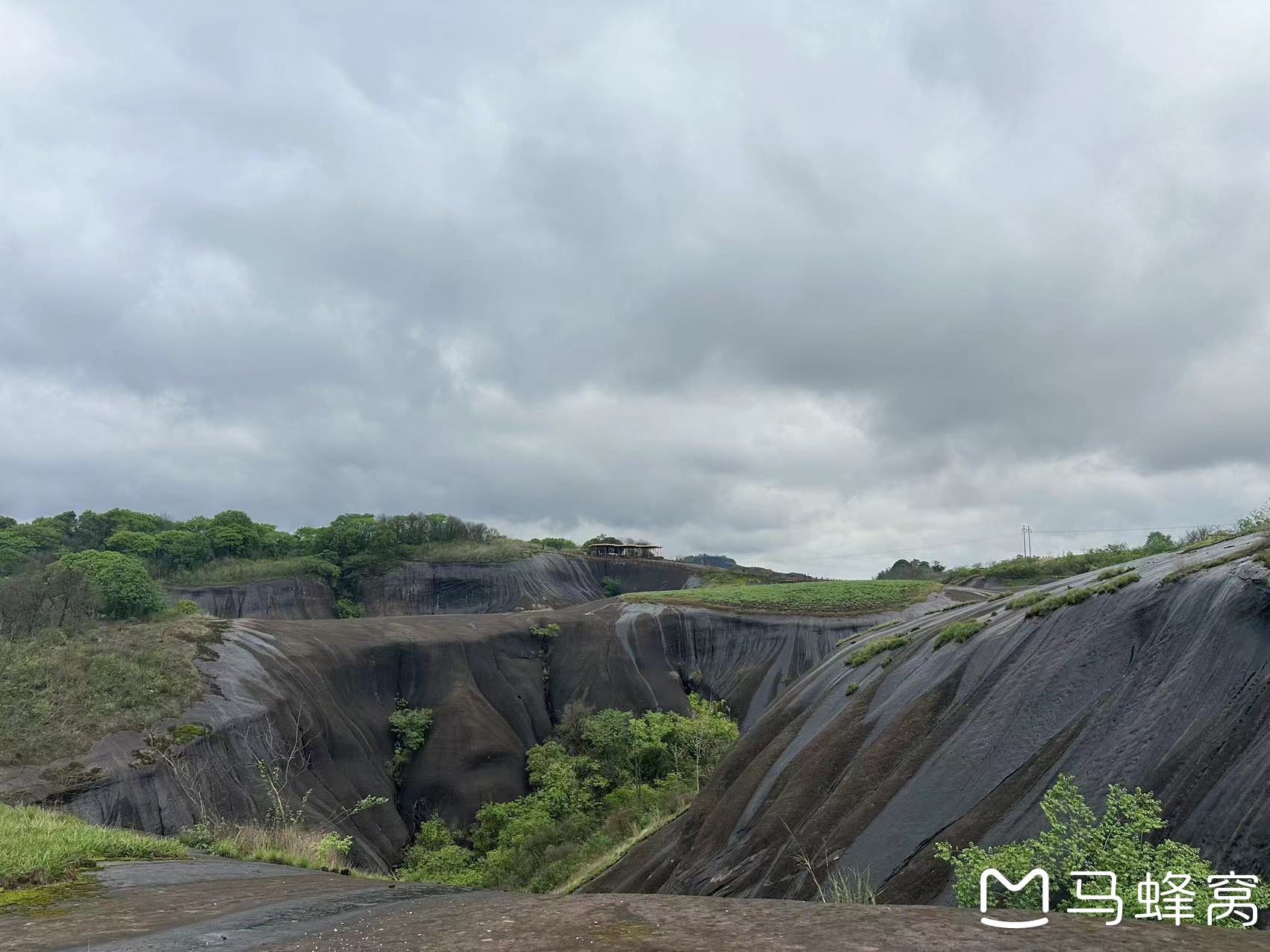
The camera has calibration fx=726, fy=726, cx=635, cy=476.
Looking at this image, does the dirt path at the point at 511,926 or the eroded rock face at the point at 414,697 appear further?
the eroded rock face at the point at 414,697

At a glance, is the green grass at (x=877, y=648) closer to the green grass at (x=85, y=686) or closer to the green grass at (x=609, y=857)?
the green grass at (x=609, y=857)

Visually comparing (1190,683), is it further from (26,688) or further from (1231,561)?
(26,688)

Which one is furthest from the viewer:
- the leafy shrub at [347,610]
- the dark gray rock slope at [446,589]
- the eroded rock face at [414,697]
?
the leafy shrub at [347,610]

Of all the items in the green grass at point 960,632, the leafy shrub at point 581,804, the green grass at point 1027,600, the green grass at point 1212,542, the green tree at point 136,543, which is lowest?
the leafy shrub at point 581,804

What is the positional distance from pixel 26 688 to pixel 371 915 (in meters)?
32.2

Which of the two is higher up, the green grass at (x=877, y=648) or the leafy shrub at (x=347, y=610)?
the green grass at (x=877, y=648)

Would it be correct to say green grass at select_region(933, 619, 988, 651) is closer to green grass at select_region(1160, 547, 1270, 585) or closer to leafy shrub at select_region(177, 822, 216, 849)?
green grass at select_region(1160, 547, 1270, 585)

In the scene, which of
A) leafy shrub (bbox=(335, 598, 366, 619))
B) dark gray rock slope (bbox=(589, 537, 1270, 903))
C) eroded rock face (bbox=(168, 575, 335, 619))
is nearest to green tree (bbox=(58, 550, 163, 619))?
eroded rock face (bbox=(168, 575, 335, 619))

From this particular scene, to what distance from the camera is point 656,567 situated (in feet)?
330

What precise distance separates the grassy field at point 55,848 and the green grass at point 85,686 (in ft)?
58.3

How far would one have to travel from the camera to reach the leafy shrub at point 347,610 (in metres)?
81.3

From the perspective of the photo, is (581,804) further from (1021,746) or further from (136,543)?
(136,543)

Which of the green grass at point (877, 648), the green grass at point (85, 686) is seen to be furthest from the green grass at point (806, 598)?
the green grass at point (877, 648)

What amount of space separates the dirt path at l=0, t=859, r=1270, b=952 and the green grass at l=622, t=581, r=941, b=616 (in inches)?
2297
